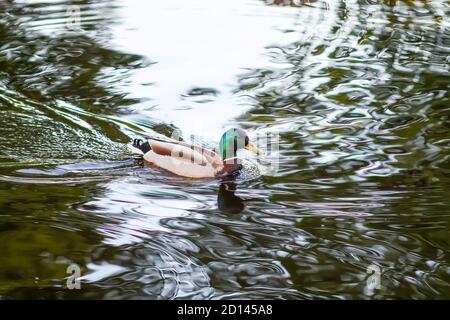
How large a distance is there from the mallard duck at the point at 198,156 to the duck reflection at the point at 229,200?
226 millimetres

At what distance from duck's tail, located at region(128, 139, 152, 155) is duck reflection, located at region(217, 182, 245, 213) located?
29.0 inches

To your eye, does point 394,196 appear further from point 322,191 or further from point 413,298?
point 413,298

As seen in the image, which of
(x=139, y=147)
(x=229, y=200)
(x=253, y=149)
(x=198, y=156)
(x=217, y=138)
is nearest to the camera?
(x=229, y=200)

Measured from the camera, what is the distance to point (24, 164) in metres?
6.33

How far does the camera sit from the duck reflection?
220 inches

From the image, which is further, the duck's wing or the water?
the duck's wing

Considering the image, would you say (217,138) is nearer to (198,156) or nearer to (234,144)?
(234,144)

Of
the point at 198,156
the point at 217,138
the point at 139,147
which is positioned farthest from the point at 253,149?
the point at 139,147

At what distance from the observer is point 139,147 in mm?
6562

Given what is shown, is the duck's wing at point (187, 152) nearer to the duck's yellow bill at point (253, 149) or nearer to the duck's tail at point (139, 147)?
the duck's tail at point (139, 147)

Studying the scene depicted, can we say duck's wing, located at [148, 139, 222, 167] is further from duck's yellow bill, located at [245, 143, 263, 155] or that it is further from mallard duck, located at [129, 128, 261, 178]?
duck's yellow bill, located at [245, 143, 263, 155]

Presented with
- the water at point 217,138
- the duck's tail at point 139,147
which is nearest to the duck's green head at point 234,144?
the water at point 217,138

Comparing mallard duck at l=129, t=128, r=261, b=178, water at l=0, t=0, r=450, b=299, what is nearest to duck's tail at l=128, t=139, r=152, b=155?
mallard duck at l=129, t=128, r=261, b=178

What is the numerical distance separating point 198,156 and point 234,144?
31 centimetres
